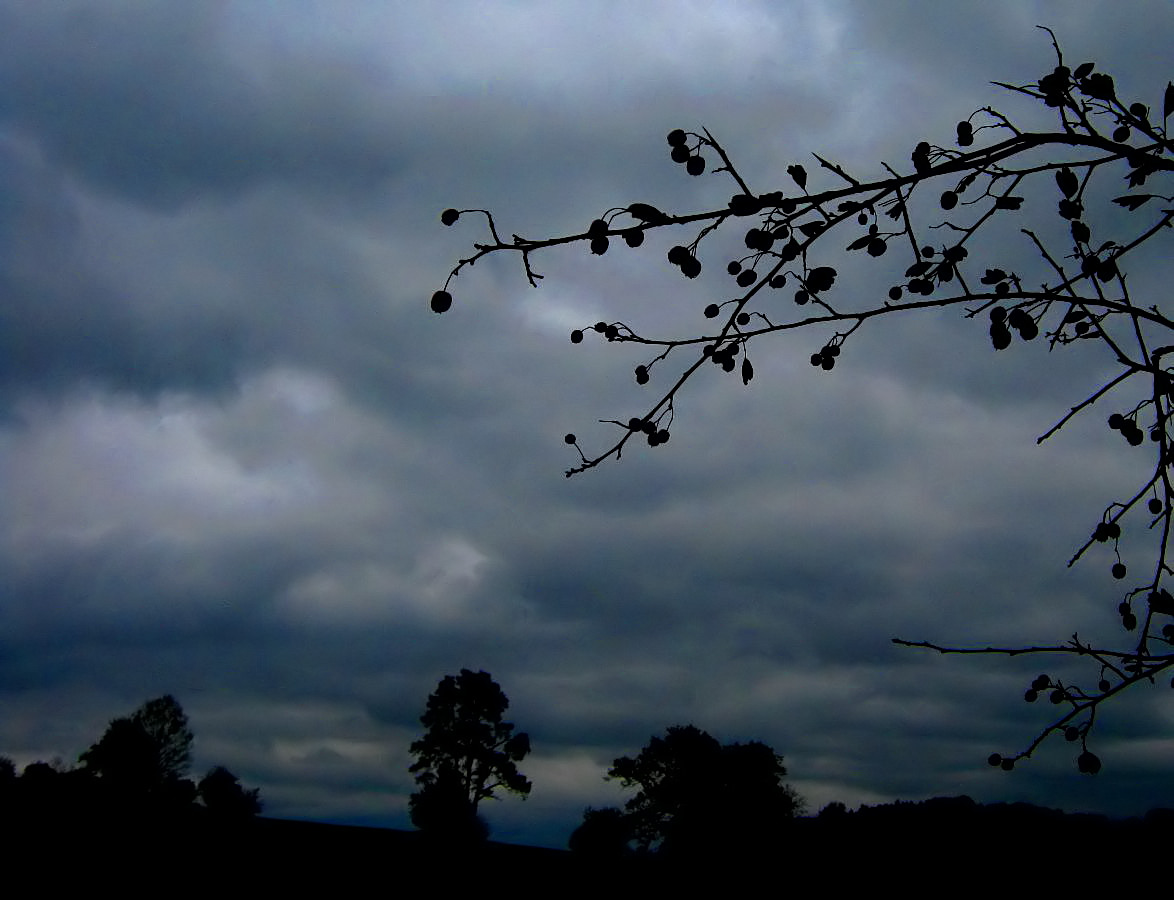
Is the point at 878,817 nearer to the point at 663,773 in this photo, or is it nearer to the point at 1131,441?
the point at 1131,441

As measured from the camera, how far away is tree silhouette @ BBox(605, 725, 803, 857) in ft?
157

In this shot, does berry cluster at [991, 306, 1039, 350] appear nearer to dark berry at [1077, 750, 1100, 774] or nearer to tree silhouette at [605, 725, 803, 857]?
dark berry at [1077, 750, 1100, 774]

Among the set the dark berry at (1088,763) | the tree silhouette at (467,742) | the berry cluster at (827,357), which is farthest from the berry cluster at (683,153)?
the tree silhouette at (467,742)

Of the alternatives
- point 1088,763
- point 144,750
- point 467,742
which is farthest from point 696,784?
point 1088,763

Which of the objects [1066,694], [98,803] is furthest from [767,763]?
[1066,694]

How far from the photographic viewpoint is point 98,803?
11.0m

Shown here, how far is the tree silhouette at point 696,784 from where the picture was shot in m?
47.8

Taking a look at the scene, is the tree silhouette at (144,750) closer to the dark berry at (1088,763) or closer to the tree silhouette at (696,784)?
the tree silhouette at (696,784)

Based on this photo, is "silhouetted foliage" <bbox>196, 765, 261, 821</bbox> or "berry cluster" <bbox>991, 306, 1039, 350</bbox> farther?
"silhouetted foliage" <bbox>196, 765, 261, 821</bbox>

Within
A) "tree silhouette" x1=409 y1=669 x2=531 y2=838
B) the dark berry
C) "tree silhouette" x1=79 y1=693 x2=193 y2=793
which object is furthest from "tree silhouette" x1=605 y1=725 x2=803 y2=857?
the dark berry

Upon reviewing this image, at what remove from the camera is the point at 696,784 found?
49.9 metres

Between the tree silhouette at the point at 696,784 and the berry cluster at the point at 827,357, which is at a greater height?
the berry cluster at the point at 827,357

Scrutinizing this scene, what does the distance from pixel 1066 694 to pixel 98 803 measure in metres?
11.5

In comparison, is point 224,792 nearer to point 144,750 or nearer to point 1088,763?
point 144,750
